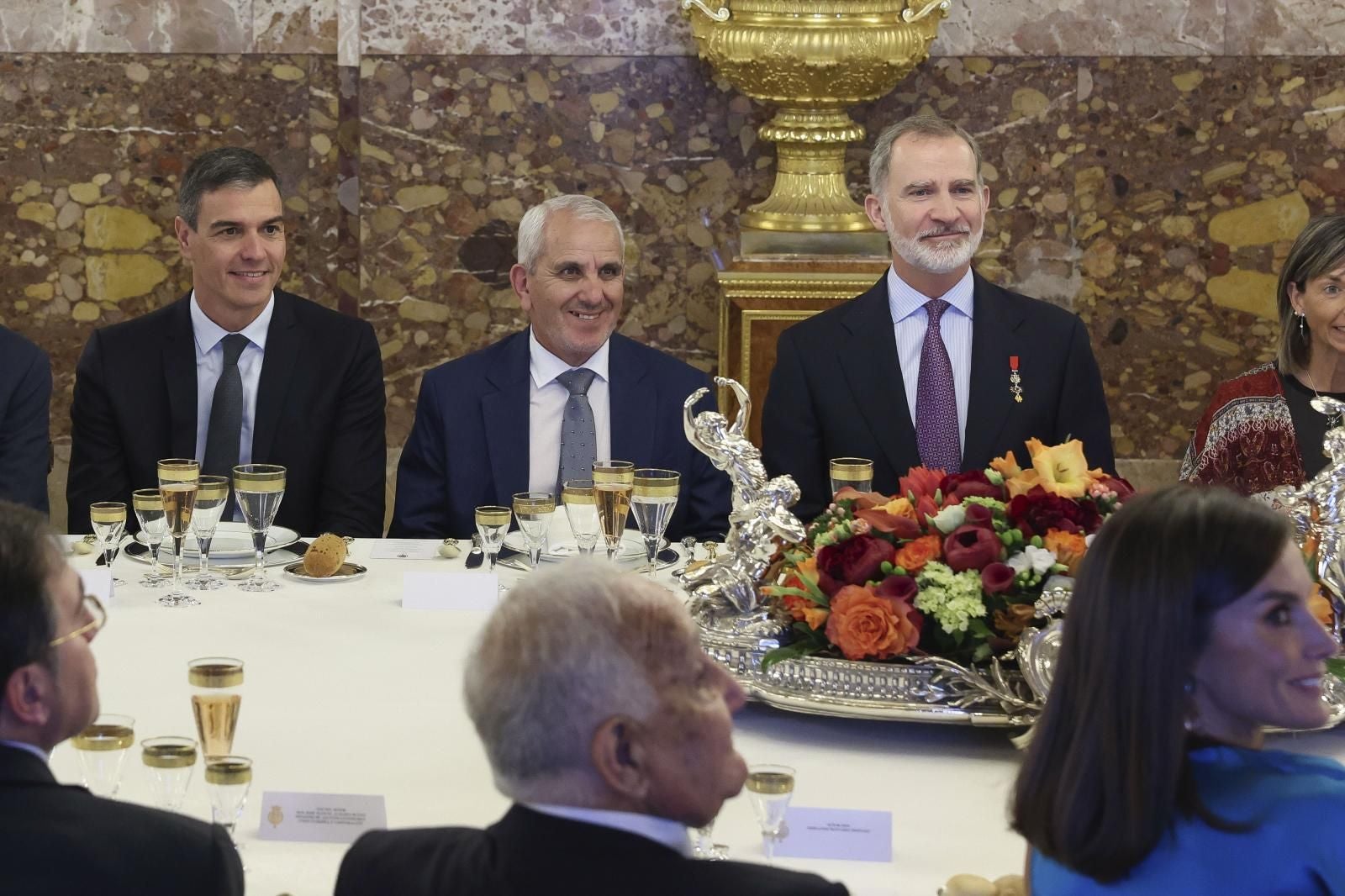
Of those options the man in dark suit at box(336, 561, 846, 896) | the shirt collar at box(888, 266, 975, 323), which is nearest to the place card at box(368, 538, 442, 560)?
the shirt collar at box(888, 266, 975, 323)

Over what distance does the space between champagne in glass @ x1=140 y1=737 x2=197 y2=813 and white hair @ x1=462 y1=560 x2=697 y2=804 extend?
1.60 ft

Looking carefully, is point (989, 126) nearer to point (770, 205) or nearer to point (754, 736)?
point (770, 205)

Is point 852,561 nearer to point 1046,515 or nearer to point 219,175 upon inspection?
point 1046,515

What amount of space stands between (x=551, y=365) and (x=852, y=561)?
163 centimetres

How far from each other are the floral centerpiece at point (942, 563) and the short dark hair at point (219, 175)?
7.06 feet

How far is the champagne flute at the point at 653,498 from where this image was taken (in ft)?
9.64

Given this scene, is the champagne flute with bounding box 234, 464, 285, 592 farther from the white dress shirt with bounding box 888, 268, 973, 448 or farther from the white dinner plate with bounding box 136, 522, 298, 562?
the white dress shirt with bounding box 888, 268, 973, 448

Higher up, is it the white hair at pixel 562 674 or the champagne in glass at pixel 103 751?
the white hair at pixel 562 674

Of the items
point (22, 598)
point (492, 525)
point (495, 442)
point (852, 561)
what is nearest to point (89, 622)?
point (22, 598)

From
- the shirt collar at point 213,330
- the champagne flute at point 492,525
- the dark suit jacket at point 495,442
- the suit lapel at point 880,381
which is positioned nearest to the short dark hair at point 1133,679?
the champagne flute at point 492,525

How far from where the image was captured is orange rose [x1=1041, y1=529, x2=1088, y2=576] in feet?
8.00

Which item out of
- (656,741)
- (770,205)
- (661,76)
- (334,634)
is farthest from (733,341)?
(656,741)

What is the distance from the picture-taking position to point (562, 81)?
5613 mm

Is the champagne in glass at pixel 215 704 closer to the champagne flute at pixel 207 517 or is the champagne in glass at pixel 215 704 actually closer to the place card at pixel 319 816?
the place card at pixel 319 816
